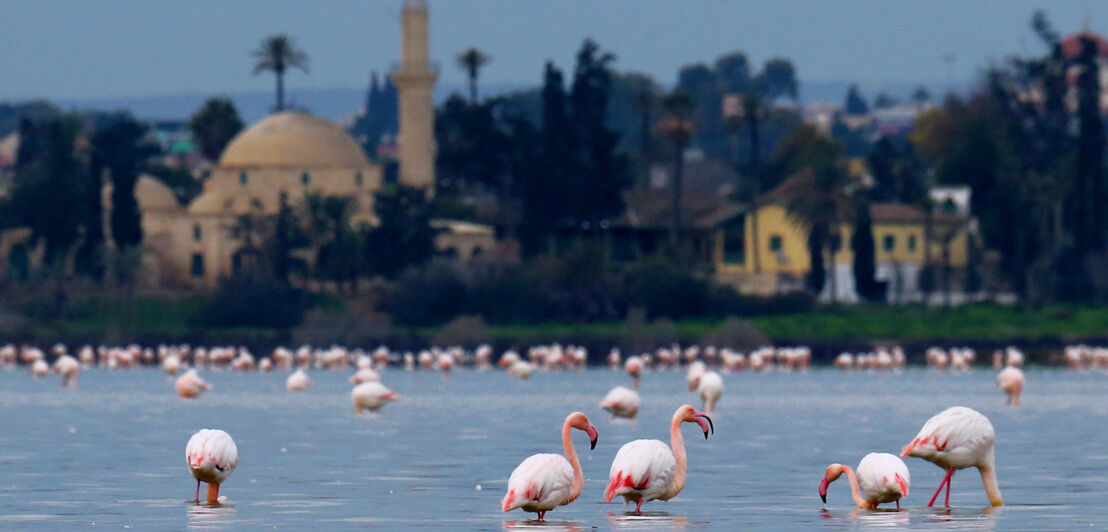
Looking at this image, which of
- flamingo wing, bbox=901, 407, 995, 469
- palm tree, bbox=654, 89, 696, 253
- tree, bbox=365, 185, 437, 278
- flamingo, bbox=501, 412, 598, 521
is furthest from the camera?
palm tree, bbox=654, 89, 696, 253

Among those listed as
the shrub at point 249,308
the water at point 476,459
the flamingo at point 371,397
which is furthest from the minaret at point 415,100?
the flamingo at point 371,397

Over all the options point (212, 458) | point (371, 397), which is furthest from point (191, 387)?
point (212, 458)

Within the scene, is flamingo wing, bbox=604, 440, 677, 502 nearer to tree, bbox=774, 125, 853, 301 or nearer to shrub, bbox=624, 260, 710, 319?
shrub, bbox=624, 260, 710, 319

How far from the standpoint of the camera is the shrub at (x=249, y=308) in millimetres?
98125

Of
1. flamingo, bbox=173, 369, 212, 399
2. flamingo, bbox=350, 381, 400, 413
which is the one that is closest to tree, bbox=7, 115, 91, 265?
flamingo, bbox=173, 369, 212, 399

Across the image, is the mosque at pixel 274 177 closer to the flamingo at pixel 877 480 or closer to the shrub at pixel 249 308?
the shrub at pixel 249 308

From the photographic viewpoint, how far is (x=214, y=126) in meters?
142

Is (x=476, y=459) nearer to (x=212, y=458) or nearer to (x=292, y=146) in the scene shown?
(x=212, y=458)

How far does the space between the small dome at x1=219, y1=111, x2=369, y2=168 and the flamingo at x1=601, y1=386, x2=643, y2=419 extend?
302ft

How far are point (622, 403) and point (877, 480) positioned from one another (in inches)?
641

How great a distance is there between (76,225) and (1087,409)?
253ft

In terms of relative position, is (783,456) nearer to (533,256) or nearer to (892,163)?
(533,256)

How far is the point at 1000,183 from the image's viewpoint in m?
110

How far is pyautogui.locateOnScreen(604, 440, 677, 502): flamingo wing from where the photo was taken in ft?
64.7
